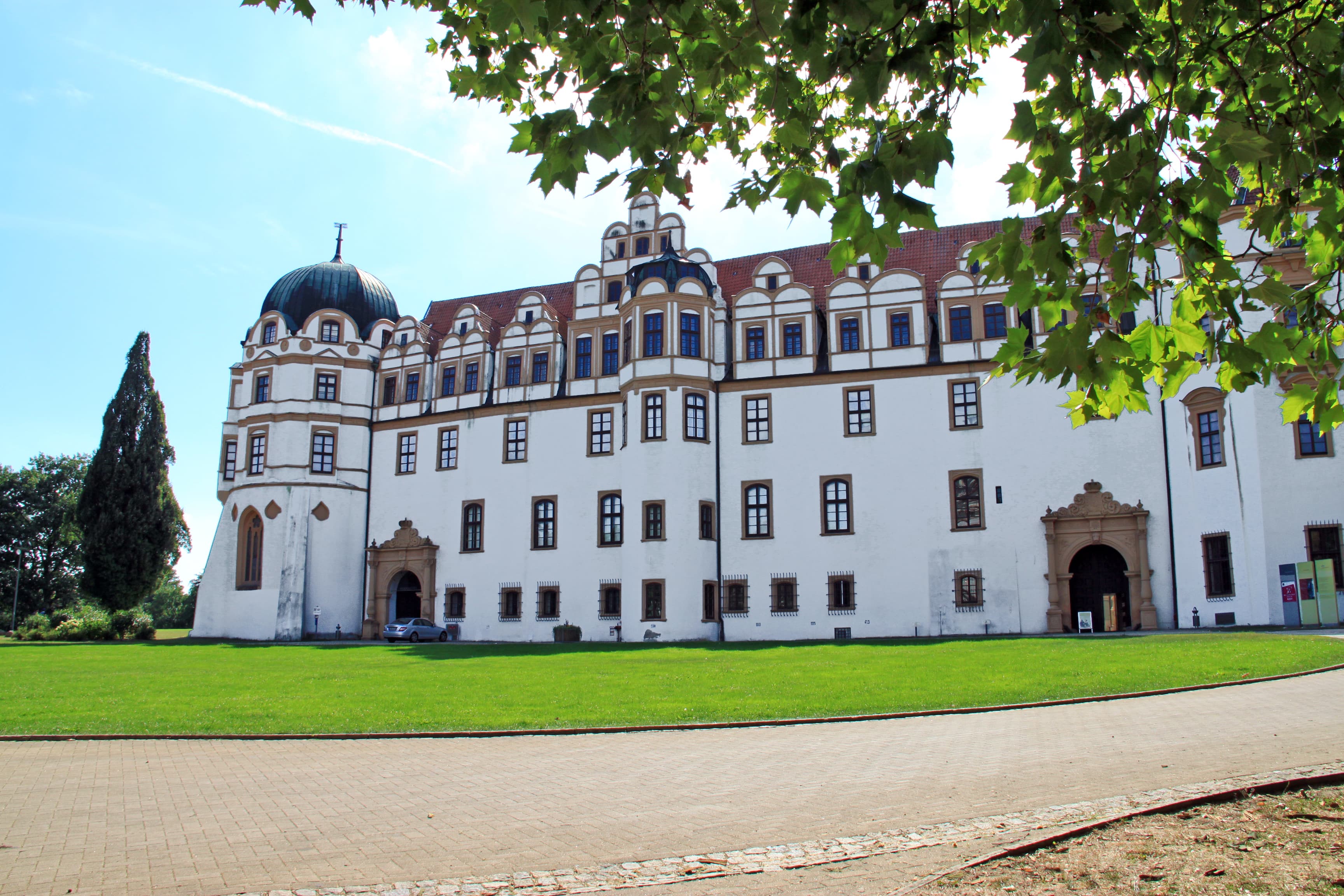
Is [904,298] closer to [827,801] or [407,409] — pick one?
[407,409]

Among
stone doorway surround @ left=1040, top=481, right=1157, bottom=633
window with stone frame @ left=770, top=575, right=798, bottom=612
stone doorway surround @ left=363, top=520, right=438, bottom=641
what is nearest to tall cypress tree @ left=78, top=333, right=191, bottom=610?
stone doorway surround @ left=363, top=520, right=438, bottom=641

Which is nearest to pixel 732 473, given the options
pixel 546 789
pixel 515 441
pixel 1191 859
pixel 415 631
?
pixel 515 441

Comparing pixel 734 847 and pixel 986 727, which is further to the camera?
pixel 986 727

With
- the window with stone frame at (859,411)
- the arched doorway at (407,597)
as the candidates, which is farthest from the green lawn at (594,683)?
the arched doorway at (407,597)

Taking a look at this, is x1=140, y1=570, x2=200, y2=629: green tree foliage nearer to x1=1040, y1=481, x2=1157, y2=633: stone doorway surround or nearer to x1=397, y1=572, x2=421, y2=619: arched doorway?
x1=397, y1=572, x2=421, y2=619: arched doorway

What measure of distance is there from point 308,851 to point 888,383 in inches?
1321

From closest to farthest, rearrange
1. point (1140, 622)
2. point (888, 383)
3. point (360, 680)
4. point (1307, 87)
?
point (1307, 87), point (360, 680), point (1140, 622), point (888, 383)

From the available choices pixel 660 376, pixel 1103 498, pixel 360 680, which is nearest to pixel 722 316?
pixel 660 376

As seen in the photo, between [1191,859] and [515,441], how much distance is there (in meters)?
39.1

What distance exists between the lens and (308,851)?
21.9 ft

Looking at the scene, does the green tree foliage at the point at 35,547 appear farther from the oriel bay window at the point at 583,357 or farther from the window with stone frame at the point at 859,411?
the window with stone frame at the point at 859,411

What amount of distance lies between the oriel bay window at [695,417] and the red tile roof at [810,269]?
6030 millimetres

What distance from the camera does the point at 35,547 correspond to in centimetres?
7738

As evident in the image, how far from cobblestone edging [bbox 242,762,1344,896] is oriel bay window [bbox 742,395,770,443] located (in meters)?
31.8
